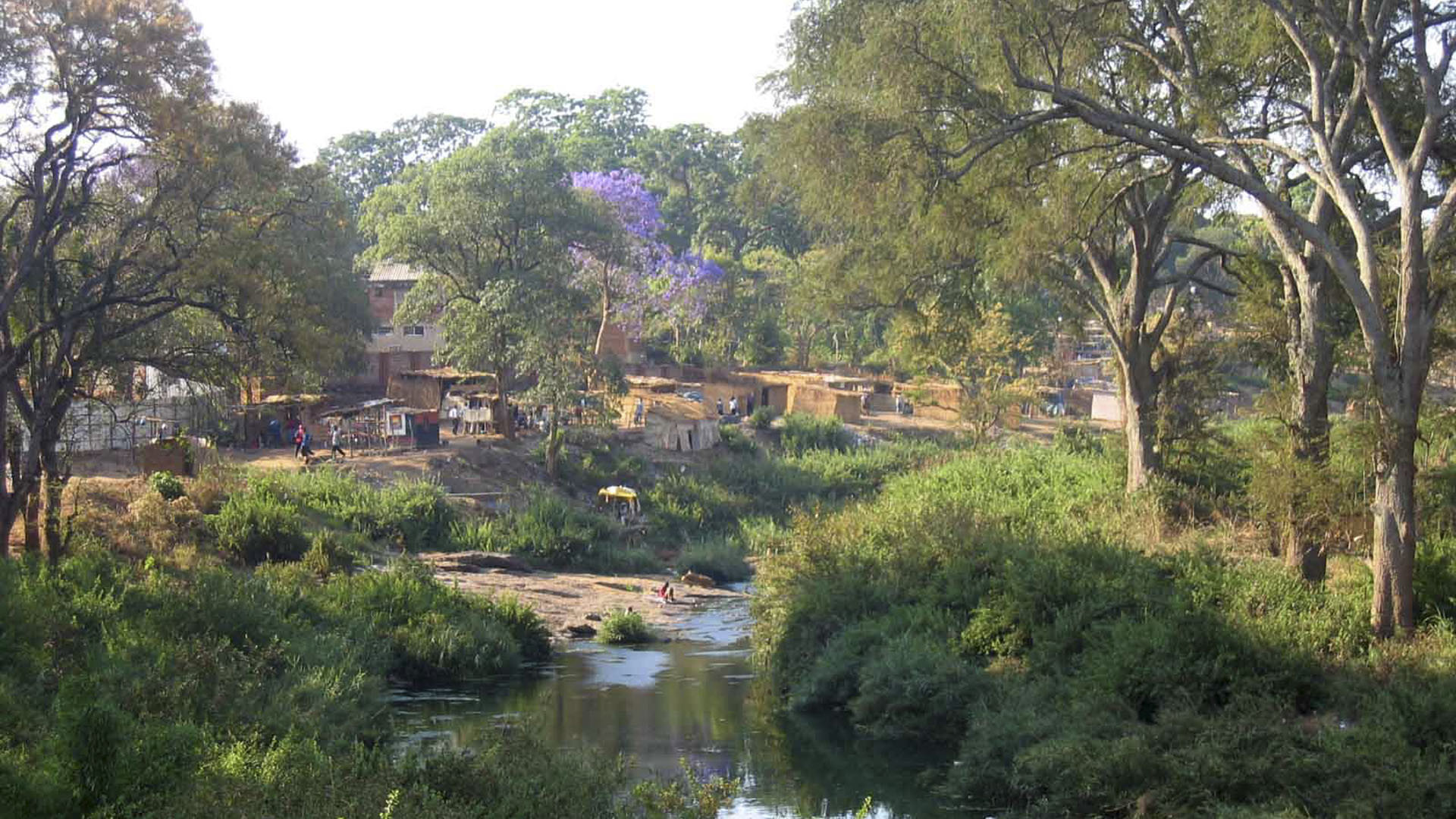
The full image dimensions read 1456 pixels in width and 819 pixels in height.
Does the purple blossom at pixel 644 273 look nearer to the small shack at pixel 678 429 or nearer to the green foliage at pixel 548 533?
the small shack at pixel 678 429

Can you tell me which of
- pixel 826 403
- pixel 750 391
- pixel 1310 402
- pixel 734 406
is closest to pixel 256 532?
pixel 1310 402

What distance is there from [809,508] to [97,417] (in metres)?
21.0

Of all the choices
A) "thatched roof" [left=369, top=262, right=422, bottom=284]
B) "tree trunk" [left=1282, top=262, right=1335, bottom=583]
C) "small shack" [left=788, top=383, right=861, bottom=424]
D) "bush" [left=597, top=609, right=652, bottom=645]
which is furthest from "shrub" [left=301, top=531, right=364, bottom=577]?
"thatched roof" [left=369, top=262, right=422, bottom=284]

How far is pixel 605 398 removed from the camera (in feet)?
157

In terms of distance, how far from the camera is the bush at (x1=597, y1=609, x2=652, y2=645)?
98.1 ft

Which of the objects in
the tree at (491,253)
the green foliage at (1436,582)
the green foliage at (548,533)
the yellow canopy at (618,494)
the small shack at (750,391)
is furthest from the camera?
the small shack at (750,391)

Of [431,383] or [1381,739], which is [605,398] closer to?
[431,383]

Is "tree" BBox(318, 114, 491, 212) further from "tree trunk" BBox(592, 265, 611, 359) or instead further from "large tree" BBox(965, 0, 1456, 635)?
"large tree" BBox(965, 0, 1456, 635)

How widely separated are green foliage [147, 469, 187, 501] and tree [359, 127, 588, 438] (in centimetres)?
→ 1374

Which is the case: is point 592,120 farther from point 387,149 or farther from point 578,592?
point 578,592

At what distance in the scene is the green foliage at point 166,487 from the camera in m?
32.0

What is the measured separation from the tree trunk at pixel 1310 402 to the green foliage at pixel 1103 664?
543 millimetres

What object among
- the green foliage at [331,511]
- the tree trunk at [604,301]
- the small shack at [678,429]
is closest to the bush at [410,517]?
the green foliage at [331,511]

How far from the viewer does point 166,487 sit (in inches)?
1264
